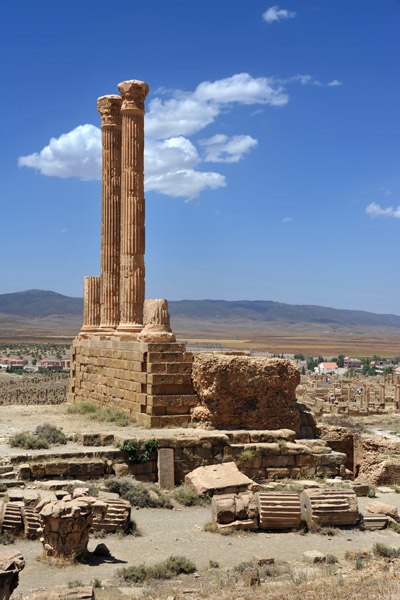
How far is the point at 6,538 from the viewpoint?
911 centimetres

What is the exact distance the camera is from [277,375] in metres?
14.8

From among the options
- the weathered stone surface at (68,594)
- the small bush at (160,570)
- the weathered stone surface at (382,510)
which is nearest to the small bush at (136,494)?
the small bush at (160,570)

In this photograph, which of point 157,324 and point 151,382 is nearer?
point 151,382

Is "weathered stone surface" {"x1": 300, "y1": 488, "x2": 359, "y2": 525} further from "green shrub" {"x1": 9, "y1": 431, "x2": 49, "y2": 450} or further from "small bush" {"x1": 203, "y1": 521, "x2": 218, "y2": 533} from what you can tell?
"green shrub" {"x1": 9, "y1": 431, "x2": 49, "y2": 450}

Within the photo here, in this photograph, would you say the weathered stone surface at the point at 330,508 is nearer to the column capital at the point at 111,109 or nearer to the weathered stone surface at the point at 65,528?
the weathered stone surface at the point at 65,528

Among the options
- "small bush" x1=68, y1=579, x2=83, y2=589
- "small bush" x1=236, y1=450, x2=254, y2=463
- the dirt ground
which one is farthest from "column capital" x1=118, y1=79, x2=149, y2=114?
"small bush" x1=68, y1=579, x2=83, y2=589

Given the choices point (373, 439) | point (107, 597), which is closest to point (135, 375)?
point (373, 439)

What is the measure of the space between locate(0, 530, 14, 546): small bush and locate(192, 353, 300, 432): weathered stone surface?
6047 millimetres

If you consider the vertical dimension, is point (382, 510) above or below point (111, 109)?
below

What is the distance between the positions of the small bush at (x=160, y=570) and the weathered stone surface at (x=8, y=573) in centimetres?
165

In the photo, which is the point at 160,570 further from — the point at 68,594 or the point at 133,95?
the point at 133,95

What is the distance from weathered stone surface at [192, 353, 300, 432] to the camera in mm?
14430

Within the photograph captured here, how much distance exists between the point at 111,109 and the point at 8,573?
54.5ft

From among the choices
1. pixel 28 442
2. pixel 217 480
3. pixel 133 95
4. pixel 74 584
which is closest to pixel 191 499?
pixel 217 480
